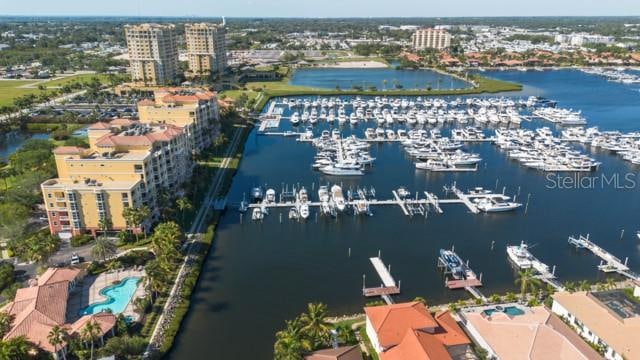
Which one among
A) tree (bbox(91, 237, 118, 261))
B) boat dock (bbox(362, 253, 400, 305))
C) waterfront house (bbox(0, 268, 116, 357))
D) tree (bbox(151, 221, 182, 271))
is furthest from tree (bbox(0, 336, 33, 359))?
boat dock (bbox(362, 253, 400, 305))

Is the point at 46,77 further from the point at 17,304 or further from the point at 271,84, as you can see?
the point at 17,304

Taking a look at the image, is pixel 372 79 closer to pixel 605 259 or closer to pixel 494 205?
pixel 494 205

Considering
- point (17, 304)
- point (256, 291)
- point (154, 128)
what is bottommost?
point (256, 291)

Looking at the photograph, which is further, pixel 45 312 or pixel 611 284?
pixel 611 284

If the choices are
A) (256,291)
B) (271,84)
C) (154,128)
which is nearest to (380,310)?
(256,291)

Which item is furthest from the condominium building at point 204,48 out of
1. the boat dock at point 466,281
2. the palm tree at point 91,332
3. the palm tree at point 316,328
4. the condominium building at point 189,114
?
the palm tree at point 316,328

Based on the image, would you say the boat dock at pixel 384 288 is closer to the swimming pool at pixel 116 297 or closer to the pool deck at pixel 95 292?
the pool deck at pixel 95 292

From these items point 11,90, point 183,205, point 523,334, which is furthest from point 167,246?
point 11,90
